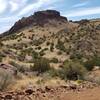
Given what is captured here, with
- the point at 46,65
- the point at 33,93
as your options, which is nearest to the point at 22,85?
the point at 33,93

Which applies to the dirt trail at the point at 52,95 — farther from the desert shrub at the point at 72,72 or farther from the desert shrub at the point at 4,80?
the desert shrub at the point at 72,72

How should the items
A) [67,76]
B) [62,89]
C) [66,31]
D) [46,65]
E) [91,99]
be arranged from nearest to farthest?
[91,99] < [62,89] < [67,76] < [46,65] < [66,31]

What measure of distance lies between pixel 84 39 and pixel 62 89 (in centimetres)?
5488

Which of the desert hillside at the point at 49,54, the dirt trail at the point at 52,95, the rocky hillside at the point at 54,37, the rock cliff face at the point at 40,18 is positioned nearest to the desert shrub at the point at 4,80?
the desert hillside at the point at 49,54

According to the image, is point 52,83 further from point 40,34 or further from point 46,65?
point 40,34

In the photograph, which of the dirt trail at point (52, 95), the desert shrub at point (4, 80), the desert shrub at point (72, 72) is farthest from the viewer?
the desert shrub at point (72, 72)

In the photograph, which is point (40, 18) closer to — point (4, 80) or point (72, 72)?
point (72, 72)

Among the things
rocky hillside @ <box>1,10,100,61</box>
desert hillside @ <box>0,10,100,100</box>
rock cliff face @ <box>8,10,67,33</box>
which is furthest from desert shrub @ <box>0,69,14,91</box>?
rock cliff face @ <box>8,10,67,33</box>

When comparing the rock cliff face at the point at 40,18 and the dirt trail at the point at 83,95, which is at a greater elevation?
the rock cliff face at the point at 40,18

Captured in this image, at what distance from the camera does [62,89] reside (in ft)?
60.3

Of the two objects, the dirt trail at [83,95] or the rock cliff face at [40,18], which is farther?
the rock cliff face at [40,18]

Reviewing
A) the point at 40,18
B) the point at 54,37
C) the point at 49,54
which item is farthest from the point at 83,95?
the point at 40,18

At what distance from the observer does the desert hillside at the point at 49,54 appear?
22092 mm

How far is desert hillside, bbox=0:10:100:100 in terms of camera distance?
22.1 metres
